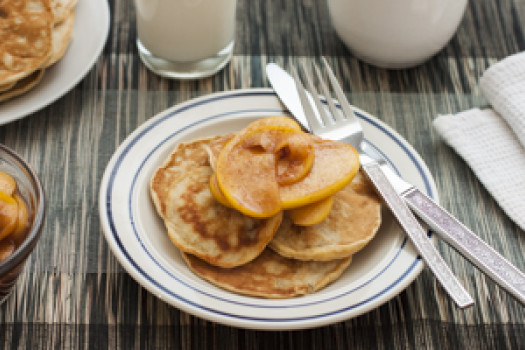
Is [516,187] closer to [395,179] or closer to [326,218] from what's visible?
[395,179]

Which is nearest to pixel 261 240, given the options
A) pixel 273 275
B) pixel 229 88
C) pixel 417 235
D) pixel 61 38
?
pixel 273 275

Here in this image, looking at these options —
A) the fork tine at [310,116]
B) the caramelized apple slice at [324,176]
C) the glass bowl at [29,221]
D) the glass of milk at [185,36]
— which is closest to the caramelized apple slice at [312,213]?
the caramelized apple slice at [324,176]

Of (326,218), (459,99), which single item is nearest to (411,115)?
(459,99)

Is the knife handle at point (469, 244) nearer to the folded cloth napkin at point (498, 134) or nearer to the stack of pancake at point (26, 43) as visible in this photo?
the folded cloth napkin at point (498, 134)

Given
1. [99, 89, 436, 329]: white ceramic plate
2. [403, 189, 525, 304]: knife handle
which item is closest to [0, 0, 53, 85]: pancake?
[99, 89, 436, 329]: white ceramic plate

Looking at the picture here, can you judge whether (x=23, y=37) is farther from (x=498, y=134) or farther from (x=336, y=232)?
(x=498, y=134)
